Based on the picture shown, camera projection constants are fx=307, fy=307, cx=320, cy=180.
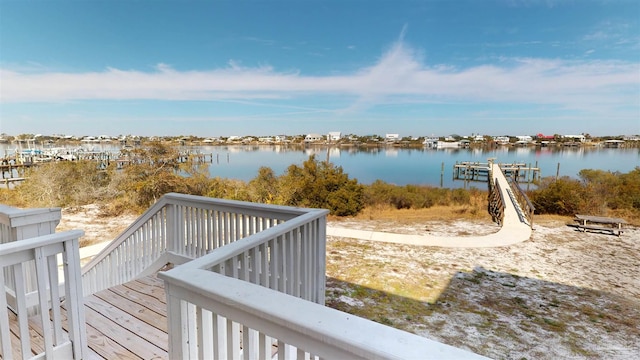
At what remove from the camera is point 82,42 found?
39.4 ft

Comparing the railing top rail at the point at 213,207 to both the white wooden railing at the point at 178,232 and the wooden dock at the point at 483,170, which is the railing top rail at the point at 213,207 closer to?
the white wooden railing at the point at 178,232

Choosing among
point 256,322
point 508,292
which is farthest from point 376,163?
point 256,322

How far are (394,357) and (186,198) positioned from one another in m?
3.20

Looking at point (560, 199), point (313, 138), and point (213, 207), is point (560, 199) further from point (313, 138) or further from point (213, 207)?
point (313, 138)

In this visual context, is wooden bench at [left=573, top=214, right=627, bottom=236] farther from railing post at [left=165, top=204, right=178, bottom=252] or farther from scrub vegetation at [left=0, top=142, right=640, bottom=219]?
railing post at [left=165, top=204, right=178, bottom=252]

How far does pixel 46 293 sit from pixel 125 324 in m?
1.02

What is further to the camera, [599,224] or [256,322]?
[599,224]

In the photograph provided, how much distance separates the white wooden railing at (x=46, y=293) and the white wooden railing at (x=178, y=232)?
1.34 meters

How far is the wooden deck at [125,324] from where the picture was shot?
88.7 inches

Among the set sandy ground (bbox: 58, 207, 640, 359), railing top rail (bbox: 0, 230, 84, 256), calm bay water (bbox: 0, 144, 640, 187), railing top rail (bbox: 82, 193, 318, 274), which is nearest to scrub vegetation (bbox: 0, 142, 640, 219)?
calm bay water (bbox: 0, 144, 640, 187)

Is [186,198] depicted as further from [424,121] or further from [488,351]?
[424,121]

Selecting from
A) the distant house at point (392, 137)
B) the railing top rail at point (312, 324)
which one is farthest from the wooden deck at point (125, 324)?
the distant house at point (392, 137)

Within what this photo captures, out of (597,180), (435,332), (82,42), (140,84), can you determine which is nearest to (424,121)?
(597,180)

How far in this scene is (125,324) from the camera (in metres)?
2.61
